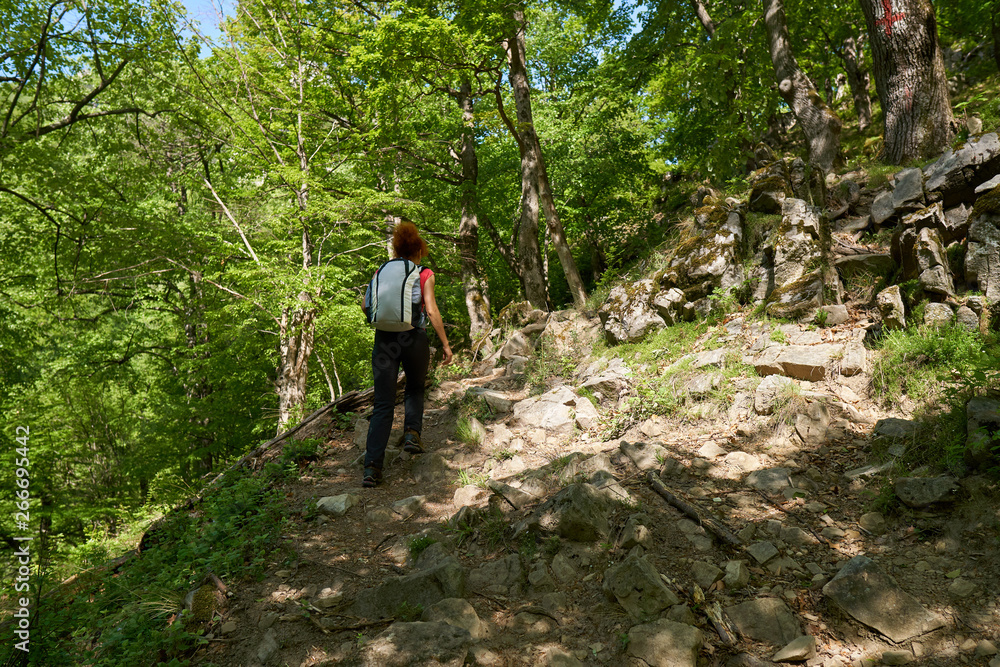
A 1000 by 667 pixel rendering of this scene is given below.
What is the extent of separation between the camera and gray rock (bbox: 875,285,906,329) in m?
4.41

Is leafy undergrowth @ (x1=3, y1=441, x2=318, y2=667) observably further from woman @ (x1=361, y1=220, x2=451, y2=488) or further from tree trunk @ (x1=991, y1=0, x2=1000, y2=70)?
tree trunk @ (x1=991, y1=0, x2=1000, y2=70)

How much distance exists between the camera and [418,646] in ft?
8.11

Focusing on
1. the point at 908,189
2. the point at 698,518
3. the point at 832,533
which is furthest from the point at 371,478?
the point at 908,189

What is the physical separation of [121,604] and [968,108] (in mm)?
11329

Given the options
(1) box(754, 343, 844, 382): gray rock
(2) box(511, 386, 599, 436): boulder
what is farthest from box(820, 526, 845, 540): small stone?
(2) box(511, 386, 599, 436): boulder

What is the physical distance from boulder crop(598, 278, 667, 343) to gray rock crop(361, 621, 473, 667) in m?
4.73

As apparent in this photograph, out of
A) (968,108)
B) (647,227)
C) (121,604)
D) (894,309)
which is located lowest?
(121,604)

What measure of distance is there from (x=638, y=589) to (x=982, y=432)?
7.15ft

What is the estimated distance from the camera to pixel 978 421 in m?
2.97

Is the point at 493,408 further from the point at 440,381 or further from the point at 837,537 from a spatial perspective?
the point at 837,537

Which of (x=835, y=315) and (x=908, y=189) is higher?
(x=908, y=189)

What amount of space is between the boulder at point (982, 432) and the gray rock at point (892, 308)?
149cm

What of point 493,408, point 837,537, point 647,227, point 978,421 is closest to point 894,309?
point 978,421

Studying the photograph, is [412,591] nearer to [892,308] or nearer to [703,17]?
[892,308]
